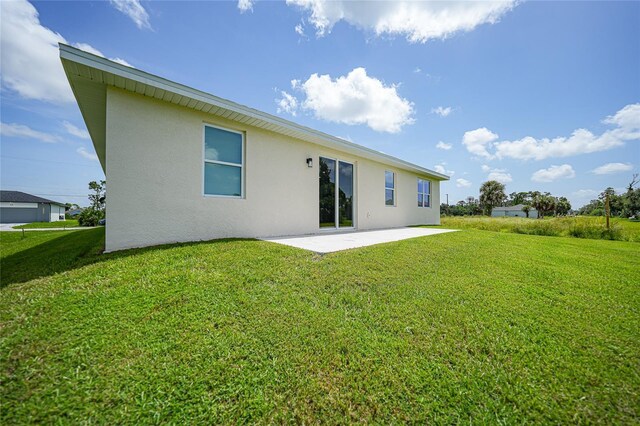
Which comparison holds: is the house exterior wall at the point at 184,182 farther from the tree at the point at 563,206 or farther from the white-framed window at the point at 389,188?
the tree at the point at 563,206

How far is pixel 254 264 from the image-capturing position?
3.53 meters

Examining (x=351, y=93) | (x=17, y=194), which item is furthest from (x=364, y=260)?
(x=17, y=194)

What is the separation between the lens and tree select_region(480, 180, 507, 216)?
4056 centimetres

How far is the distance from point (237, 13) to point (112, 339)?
27.6 ft

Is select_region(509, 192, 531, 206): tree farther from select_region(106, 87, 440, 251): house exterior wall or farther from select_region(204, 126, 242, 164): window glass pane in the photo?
select_region(204, 126, 242, 164): window glass pane

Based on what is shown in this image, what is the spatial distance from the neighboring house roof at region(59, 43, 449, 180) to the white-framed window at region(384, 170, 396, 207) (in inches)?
166

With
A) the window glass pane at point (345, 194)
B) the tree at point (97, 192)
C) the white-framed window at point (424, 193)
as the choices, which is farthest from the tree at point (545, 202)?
the tree at point (97, 192)

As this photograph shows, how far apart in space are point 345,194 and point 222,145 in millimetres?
4447

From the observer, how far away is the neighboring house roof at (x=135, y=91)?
3.60 metres

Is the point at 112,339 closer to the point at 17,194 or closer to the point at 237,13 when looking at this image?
the point at 237,13

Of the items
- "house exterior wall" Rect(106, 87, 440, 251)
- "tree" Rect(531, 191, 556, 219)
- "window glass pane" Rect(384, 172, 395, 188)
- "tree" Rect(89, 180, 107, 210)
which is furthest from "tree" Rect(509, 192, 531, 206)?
"tree" Rect(89, 180, 107, 210)

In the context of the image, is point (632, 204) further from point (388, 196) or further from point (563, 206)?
point (388, 196)

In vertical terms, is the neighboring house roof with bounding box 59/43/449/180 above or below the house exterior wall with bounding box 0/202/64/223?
above

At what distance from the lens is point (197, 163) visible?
4898 millimetres
